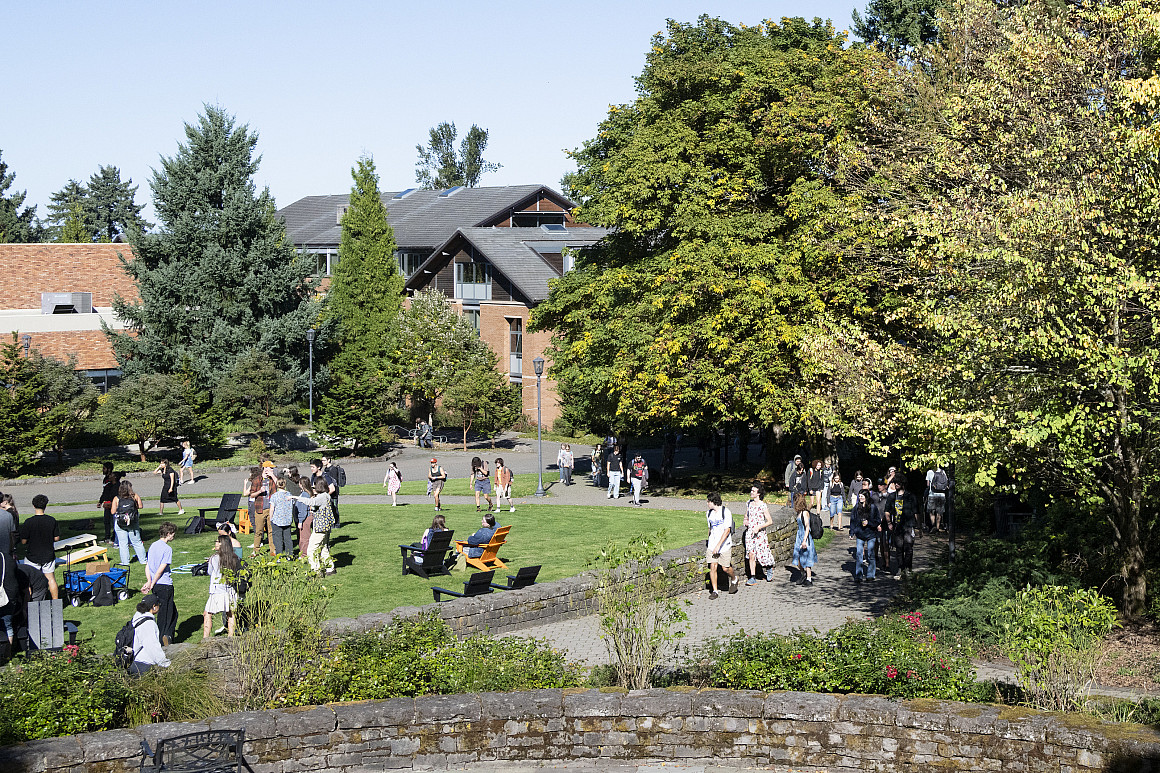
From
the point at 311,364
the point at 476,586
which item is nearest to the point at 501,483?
the point at 476,586

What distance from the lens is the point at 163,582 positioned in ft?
42.1

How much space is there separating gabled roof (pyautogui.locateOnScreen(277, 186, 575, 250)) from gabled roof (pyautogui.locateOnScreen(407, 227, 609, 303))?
675cm

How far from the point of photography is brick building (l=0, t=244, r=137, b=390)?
43678 millimetres

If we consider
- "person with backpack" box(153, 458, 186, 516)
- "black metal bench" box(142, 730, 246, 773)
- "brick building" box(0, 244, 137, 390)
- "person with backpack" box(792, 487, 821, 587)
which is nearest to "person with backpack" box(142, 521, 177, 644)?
"black metal bench" box(142, 730, 246, 773)

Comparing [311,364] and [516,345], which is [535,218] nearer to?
[516,345]

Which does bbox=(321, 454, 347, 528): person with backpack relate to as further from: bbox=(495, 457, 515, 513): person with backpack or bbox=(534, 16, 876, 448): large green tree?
bbox=(534, 16, 876, 448): large green tree

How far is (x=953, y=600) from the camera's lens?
13812mm

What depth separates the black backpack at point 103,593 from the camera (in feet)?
50.6

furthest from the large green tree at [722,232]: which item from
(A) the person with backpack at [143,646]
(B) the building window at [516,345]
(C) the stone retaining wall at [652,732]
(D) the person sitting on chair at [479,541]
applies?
(B) the building window at [516,345]

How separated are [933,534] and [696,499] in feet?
26.3

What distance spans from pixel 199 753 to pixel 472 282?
47.0m

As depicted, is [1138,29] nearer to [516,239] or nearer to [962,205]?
[962,205]

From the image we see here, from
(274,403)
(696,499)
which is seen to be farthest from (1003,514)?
(274,403)

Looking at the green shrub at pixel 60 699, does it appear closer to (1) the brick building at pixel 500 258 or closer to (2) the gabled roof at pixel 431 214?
(1) the brick building at pixel 500 258
